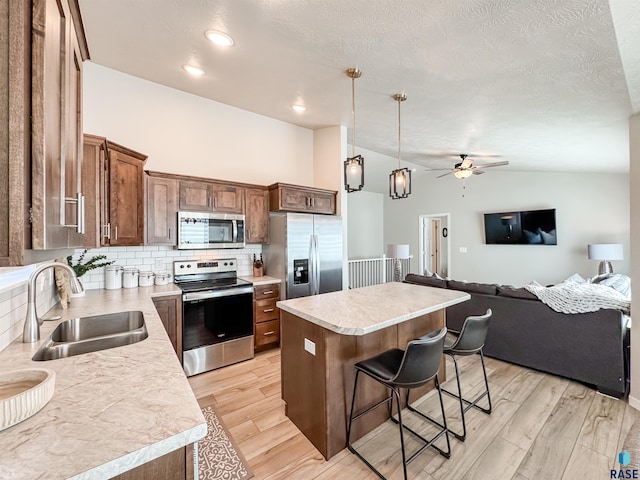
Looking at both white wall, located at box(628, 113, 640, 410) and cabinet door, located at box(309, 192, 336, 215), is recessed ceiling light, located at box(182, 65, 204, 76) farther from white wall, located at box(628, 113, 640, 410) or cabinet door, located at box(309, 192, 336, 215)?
white wall, located at box(628, 113, 640, 410)

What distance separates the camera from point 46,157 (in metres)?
0.74

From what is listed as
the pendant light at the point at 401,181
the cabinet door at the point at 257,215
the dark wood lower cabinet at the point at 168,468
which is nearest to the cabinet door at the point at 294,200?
the cabinet door at the point at 257,215

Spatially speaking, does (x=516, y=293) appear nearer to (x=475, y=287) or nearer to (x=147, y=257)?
(x=475, y=287)

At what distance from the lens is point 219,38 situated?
2230 millimetres

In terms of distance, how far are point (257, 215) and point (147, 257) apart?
4.51 ft

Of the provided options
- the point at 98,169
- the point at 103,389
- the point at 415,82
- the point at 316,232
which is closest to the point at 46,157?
the point at 103,389

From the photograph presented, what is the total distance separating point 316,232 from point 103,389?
2.92m

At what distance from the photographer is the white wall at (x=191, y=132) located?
9.73ft

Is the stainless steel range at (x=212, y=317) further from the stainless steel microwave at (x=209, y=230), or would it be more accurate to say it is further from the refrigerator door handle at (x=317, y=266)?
the refrigerator door handle at (x=317, y=266)

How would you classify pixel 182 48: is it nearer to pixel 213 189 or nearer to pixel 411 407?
pixel 213 189

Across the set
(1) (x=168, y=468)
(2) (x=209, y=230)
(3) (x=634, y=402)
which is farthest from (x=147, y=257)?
(3) (x=634, y=402)

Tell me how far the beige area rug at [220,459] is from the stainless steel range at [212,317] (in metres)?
0.95

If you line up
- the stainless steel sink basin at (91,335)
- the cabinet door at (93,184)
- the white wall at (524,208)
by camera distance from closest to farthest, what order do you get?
1. the stainless steel sink basin at (91,335)
2. the cabinet door at (93,184)
3. the white wall at (524,208)

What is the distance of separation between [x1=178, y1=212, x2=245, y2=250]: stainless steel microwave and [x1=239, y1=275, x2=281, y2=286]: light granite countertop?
0.46 meters
